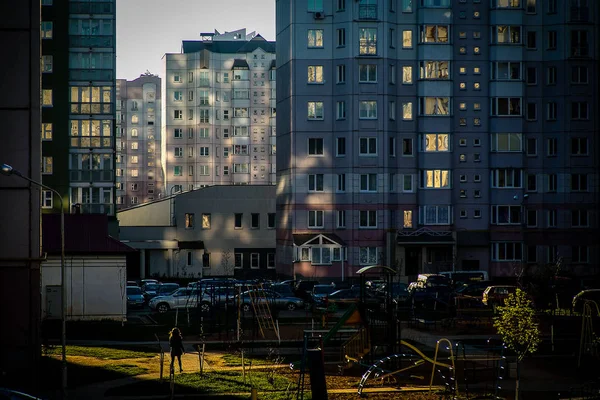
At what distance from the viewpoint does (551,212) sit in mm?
77062

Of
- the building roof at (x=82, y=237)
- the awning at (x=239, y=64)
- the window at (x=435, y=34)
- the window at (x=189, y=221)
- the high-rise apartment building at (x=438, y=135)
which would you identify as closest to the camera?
the building roof at (x=82, y=237)

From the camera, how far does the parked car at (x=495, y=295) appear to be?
5434 centimetres

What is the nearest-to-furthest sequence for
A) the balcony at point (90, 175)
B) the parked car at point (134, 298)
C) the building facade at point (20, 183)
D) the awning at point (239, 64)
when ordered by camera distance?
the building facade at point (20, 183)
the parked car at point (134, 298)
the balcony at point (90, 175)
the awning at point (239, 64)

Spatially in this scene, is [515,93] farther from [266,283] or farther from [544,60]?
Answer: [266,283]

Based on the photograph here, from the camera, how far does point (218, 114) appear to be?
144125mm

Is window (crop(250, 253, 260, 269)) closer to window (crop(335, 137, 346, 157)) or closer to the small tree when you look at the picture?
window (crop(335, 137, 346, 157))

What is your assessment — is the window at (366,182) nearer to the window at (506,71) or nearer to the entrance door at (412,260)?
the entrance door at (412,260)

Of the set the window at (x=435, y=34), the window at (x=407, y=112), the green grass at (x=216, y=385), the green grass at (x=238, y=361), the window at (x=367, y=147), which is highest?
the window at (x=435, y=34)

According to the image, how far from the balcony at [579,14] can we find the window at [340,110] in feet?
69.1

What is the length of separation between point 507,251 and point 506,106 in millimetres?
12176

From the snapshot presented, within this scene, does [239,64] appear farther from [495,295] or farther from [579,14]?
[495,295]

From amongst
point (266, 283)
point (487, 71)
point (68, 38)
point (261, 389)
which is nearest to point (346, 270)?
point (266, 283)

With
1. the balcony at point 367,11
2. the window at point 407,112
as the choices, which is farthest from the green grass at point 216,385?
the balcony at point 367,11

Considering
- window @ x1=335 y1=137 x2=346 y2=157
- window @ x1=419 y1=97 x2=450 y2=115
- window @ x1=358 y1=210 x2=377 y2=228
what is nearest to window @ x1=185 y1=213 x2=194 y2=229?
window @ x1=335 y1=137 x2=346 y2=157
